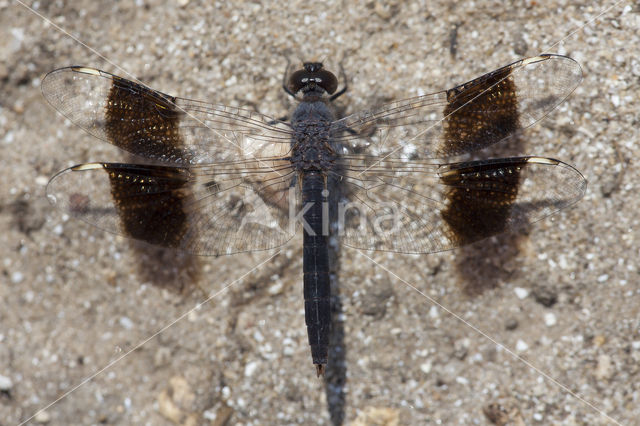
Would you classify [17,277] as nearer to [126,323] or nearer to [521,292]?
[126,323]

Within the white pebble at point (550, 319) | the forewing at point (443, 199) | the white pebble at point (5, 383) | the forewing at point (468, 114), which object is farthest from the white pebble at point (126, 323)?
the white pebble at point (550, 319)

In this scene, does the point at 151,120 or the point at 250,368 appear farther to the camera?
the point at 250,368

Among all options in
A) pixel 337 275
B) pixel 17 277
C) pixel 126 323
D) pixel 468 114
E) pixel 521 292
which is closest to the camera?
pixel 468 114

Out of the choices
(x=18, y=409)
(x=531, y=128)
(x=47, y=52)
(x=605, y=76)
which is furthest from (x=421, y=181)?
(x=18, y=409)

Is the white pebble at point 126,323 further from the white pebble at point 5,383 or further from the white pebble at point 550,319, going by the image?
the white pebble at point 550,319

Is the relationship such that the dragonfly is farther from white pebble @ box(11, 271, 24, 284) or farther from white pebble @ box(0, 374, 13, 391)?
white pebble @ box(0, 374, 13, 391)

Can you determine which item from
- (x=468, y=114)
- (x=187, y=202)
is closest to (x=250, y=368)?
(x=187, y=202)

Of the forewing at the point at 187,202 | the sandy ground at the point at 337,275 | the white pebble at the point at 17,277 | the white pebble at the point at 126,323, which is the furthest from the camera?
the white pebble at the point at 17,277
